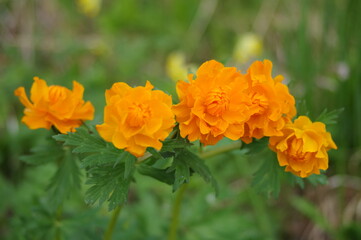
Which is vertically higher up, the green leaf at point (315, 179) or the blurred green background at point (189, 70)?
the green leaf at point (315, 179)

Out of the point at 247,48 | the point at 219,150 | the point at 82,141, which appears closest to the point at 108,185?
the point at 82,141

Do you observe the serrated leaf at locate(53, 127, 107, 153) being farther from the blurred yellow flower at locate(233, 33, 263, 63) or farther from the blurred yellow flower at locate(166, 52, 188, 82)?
the blurred yellow flower at locate(233, 33, 263, 63)

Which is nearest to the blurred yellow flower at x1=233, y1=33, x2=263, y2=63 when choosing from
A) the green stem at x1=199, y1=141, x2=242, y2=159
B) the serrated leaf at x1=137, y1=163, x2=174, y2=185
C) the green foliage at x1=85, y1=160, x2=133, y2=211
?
the green stem at x1=199, y1=141, x2=242, y2=159

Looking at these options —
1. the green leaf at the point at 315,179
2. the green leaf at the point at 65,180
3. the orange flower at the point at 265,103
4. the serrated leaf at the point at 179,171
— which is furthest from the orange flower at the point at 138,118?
the green leaf at the point at 315,179

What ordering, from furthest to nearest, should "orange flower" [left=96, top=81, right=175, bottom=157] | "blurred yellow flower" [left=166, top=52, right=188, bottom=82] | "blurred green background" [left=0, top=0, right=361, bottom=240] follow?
"blurred yellow flower" [left=166, top=52, right=188, bottom=82] < "blurred green background" [left=0, top=0, right=361, bottom=240] < "orange flower" [left=96, top=81, right=175, bottom=157]

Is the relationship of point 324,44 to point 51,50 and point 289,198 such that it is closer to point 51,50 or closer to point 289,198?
point 289,198

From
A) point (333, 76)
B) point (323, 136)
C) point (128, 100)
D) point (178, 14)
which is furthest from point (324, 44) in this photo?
point (128, 100)

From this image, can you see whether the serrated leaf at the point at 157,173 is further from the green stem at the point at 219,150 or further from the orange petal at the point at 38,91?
the orange petal at the point at 38,91

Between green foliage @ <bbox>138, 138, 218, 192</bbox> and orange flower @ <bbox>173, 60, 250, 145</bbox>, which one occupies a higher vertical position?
orange flower @ <bbox>173, 60, 250, 145</bbox>
